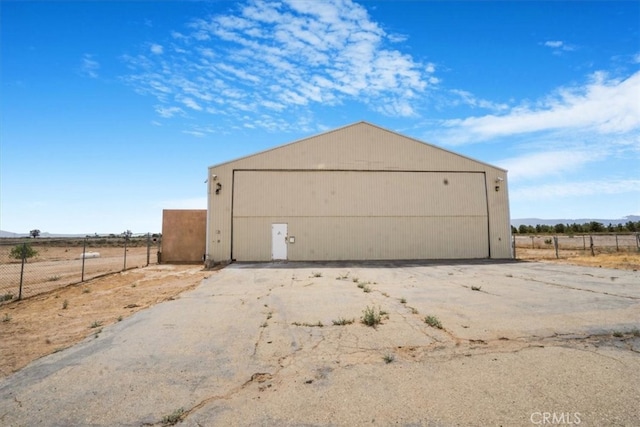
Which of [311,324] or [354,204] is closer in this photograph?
[311,324]

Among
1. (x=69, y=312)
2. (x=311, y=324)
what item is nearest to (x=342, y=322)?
(x=311, y=324)

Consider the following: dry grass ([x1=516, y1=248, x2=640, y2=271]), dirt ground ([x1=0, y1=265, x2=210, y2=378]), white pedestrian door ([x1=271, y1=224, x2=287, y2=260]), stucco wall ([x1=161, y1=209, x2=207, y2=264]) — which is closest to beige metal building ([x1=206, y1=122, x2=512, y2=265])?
white pedestrian door ([x1=271, y1=224, x2=287, y2=260])

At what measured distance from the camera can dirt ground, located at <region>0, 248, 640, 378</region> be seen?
5398mm

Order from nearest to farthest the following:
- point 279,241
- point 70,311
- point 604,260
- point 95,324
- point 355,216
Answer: point 95,324
point 70,311
point 604,260
point 279,241
point 355,216

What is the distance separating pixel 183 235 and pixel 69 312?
40.2 feet

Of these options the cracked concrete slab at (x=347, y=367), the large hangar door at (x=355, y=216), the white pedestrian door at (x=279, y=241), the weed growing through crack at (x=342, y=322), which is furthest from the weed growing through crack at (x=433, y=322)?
the white pedestrian door at (x=279, y=241)

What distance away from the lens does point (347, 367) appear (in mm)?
4164

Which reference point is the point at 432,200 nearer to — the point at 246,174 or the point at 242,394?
the point at 246,174

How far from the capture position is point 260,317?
6.75m

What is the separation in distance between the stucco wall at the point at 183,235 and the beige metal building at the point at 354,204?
2229 mm

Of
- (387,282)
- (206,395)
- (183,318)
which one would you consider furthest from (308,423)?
(387,282)

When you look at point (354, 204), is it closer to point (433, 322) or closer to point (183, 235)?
point (183, 235)

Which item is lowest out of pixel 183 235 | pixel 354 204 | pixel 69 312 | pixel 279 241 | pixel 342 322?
pixel 69 312

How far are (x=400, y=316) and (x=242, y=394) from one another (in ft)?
12.7
